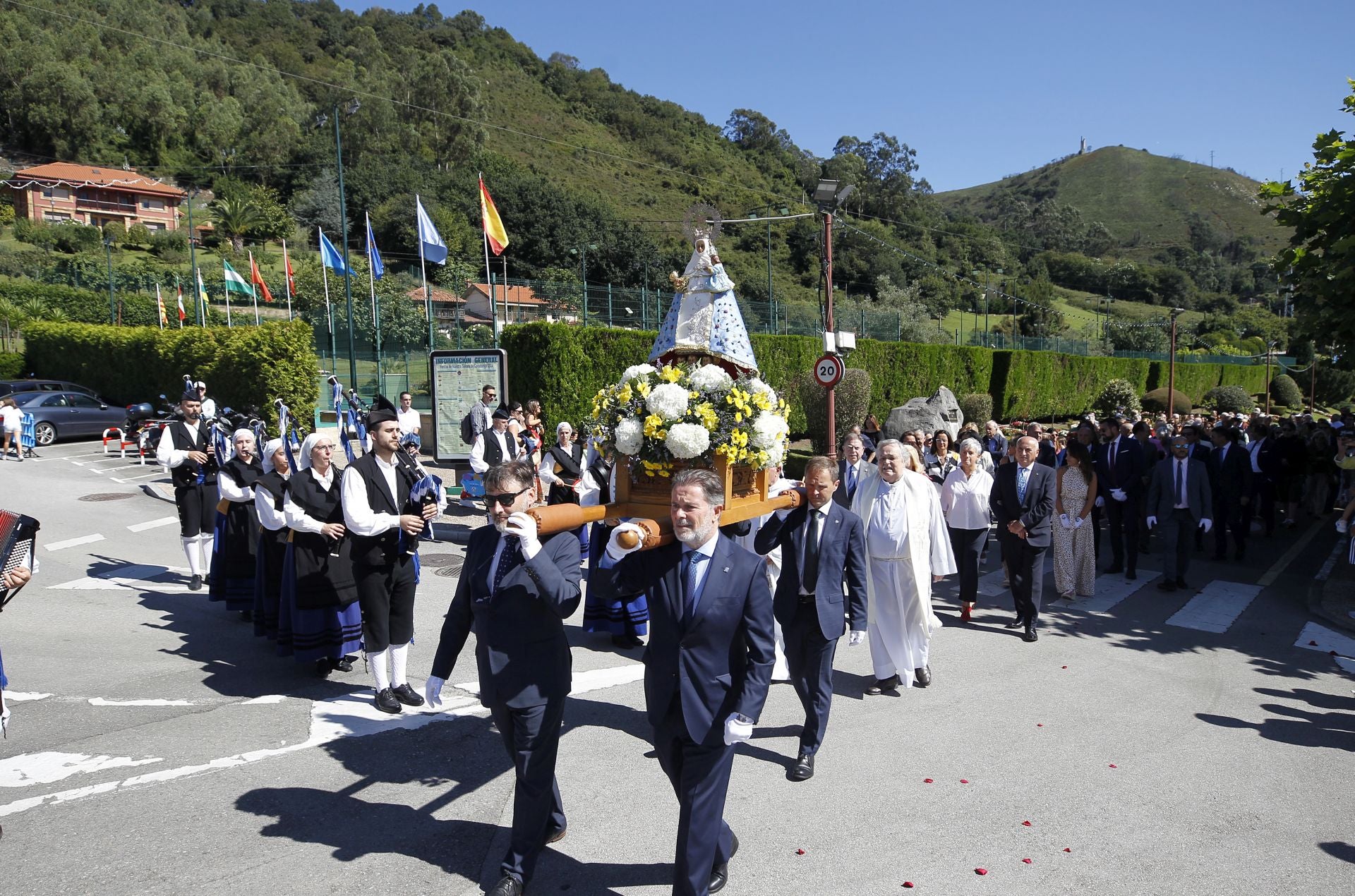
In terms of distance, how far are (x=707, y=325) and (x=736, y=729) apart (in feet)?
9.51

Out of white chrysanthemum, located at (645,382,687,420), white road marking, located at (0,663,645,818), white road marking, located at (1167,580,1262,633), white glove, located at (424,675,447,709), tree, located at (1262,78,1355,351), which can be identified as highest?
tree, located at (1262,78,1355,351)

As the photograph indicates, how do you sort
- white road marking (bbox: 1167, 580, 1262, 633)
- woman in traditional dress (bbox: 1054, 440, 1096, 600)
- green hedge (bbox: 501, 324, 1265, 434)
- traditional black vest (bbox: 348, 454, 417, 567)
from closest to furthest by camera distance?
traditional black vest (bbox: 348, 454, 417, 567) < white road marking (bbox: 1167, 580, 1262, 633) < woman in traditional dress (bbox: 1054, 440, 1096, 600) < green hedge (bbox: 501, 324, 1265, 434)

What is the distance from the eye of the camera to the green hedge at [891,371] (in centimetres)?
1798

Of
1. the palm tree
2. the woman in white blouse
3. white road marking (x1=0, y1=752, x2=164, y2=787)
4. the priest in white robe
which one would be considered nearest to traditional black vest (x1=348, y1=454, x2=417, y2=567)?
white road marking (x1=0, y1=752, x2=164, y2=787)

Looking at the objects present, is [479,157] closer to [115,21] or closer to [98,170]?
[98,170]

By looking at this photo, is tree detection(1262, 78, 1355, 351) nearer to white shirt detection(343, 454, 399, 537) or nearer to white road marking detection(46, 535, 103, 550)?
white shirt detection(343, 454, 399, 537)

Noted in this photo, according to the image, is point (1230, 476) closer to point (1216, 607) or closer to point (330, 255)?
point (1216, 607)

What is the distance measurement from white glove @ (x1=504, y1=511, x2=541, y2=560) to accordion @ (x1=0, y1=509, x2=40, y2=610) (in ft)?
8.58

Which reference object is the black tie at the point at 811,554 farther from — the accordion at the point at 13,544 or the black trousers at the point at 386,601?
the accordion at the point at 13,544

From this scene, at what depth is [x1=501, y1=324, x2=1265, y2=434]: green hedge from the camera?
18.0 meters

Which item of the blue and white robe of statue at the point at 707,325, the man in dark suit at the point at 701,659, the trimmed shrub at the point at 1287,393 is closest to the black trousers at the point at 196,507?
the blue and white robe of statue at the point at 707,325

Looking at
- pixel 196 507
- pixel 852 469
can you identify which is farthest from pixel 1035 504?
pixel 196 507

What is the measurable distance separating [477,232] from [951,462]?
5516cm

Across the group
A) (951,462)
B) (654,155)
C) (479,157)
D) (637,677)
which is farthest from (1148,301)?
(637,677)
